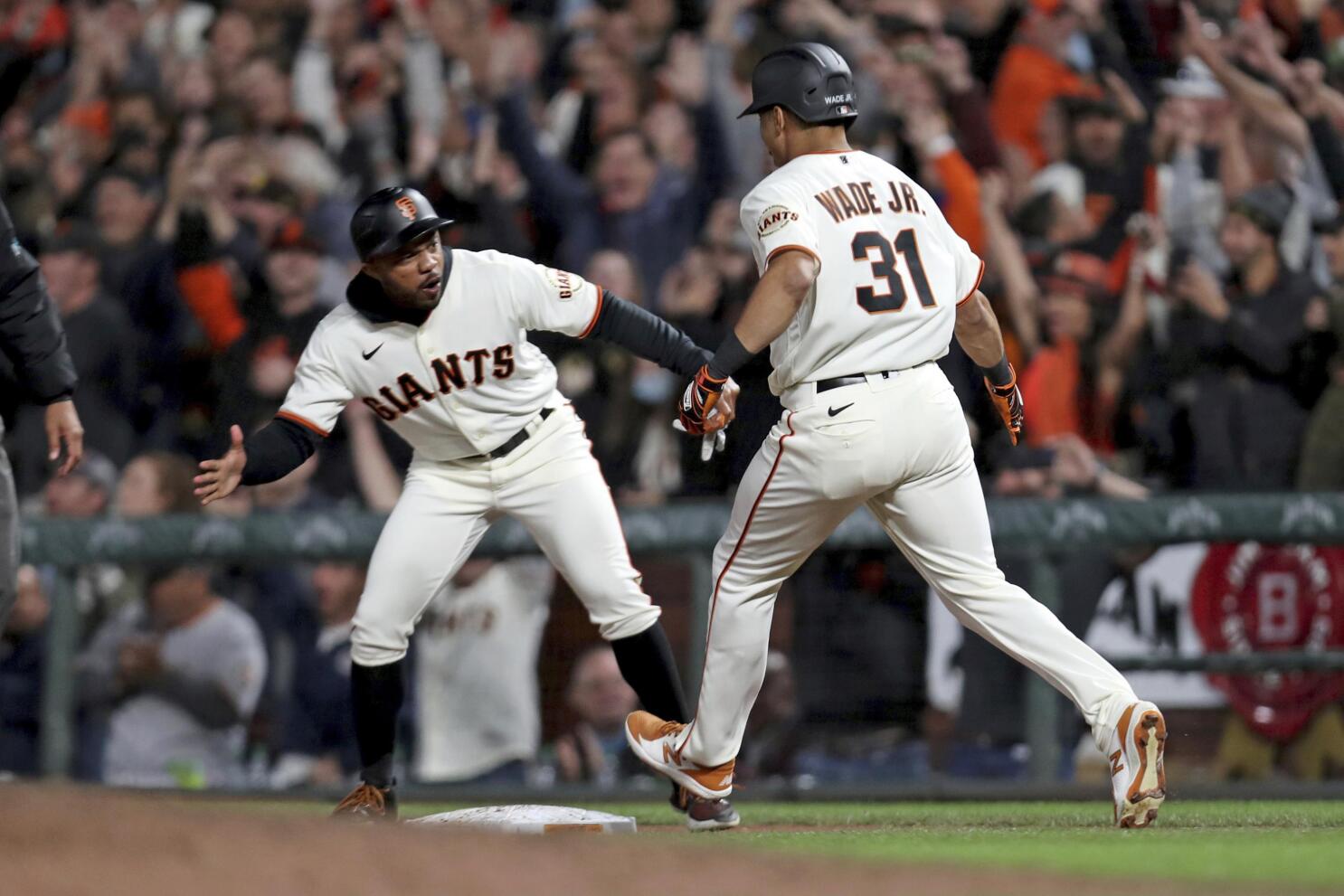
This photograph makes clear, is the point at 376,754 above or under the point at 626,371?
under

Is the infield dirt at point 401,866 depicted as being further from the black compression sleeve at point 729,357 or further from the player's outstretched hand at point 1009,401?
the player's outstretched hand at point 1009,401

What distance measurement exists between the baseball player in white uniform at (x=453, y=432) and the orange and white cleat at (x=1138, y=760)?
4.25ft

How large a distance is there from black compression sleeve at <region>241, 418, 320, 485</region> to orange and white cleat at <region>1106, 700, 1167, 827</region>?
2.32 meters

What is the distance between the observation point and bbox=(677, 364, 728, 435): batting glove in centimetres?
457

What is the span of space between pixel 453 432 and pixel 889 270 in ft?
4.67

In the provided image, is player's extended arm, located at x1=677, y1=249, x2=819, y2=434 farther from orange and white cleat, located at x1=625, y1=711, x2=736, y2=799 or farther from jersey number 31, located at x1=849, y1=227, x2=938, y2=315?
orange and white cleat, located at x1=625, y1=711, x2=736, y2=799

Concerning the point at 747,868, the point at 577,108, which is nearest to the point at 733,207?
the point at 577,108

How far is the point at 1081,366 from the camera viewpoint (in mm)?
7402

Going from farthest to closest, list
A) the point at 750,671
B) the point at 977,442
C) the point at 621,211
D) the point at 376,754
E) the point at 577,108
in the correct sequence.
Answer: the point at 577,108 → the point at 621,211 → the point at 977,442 → the point at 376,754 → the point at 750,671

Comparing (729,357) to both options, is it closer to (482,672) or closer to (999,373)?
(999,373)

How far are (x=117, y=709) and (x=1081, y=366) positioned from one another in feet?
13.8

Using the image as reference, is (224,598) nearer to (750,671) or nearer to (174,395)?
(174,395)

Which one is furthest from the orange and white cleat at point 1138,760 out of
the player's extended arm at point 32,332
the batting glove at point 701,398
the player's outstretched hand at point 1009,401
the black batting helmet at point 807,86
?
the player's extended arm at point 32,332

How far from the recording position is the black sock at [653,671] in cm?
532
